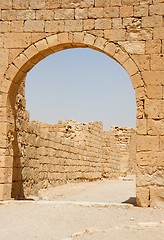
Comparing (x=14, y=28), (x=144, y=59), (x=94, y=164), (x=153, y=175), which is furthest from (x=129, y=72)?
(x=94, y=164)

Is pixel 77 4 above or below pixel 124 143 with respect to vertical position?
above

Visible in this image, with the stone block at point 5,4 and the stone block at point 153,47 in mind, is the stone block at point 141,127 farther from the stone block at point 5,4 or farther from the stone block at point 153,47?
the stone block at point 5,4

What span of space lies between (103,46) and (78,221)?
12.5ft

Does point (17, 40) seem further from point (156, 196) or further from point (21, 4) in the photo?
point (156, 196)

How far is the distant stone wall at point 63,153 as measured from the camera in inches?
404

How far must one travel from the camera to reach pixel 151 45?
825 cm

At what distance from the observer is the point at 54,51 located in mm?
8828

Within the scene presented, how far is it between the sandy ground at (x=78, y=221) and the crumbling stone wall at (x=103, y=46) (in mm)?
747

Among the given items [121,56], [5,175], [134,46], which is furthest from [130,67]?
[5,175]

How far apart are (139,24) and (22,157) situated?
443 centimetres

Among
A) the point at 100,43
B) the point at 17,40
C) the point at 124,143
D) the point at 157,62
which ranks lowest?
the point at 124,143

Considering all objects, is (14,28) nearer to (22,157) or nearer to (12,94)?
(12,94)

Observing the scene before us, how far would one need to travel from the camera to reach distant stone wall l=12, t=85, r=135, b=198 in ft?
33.7

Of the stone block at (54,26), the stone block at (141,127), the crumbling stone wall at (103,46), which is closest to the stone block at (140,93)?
the crumbling stone wall at (103,46)
